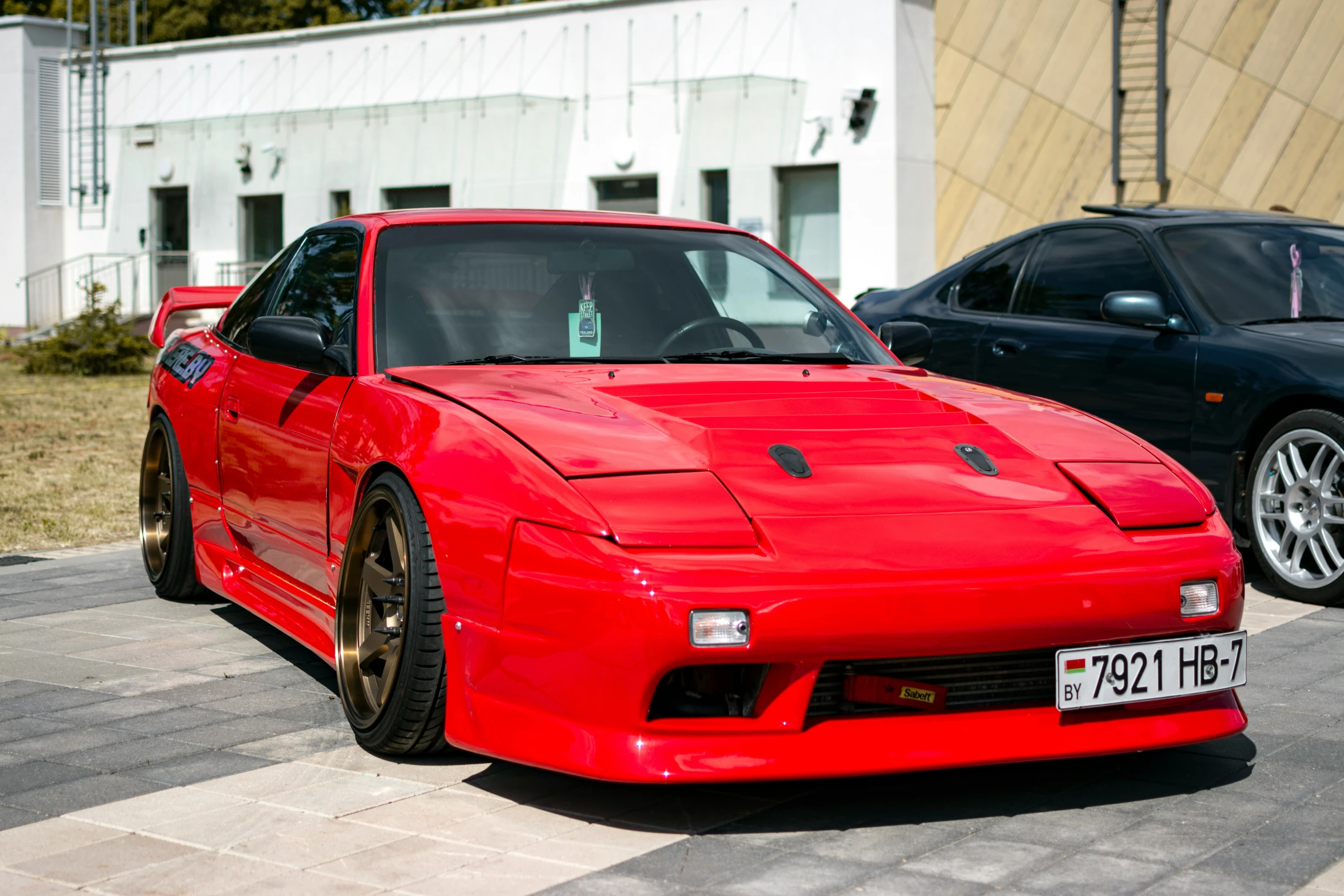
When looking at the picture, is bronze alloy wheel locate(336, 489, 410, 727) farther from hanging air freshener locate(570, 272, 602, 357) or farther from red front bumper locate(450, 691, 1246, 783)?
hanging air freshener locate(570, 272, 602, 357)

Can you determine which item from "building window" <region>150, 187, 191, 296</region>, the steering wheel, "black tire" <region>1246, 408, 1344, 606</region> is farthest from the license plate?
"building window" <region>150, 187, 191, 296</region>

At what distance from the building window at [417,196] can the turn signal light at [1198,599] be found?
2440cm

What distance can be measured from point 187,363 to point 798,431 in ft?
10.0

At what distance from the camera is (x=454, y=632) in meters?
3.48

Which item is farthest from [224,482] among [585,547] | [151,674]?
[585,547]

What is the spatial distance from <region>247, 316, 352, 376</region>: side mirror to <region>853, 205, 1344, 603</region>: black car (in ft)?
11.7

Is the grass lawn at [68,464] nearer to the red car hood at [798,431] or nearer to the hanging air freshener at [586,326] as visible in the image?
the hanging air freshener at [586,326]

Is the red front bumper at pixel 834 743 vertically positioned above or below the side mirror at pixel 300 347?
below

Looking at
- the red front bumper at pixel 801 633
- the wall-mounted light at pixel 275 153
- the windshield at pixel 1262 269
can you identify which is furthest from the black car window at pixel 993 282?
the wall-mounted light at pixel 275 153

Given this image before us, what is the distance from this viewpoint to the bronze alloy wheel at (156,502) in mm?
6062

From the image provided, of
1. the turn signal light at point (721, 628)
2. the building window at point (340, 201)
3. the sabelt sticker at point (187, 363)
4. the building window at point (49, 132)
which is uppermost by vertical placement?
the building window at point (49, 132)

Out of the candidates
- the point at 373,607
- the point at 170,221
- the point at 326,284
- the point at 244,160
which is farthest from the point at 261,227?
the point at 373,607

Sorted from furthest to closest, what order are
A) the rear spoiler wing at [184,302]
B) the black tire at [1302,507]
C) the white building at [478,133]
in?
1. the white building at [478,133]
2. the rear spoiler wing at [184,302]
3. the black tire at [1302,507]

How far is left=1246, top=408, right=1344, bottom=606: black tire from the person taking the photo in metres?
6.05
